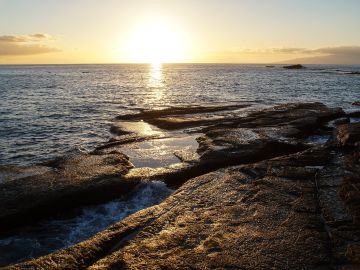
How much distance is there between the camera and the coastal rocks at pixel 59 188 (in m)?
11.1

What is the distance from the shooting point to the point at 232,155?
15703mm

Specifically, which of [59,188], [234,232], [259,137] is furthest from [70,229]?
[259,137]

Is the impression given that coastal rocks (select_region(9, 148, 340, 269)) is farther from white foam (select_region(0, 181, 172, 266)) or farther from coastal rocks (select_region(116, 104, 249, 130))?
coastal rocks (select_region(116, 104, 249, 130))

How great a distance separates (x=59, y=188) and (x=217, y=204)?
5.67 metres

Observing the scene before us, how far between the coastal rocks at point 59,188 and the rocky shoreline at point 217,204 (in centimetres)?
3

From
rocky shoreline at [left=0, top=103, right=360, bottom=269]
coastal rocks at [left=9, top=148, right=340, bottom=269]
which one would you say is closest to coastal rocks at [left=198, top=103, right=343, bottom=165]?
rocky shoreline at [left=0, top=103, right=360, bottom=269]

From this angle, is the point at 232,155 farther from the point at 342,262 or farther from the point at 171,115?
the point at 171,115

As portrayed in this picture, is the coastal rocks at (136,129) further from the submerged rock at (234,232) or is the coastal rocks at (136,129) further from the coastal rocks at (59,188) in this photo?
the submerged rock at (234,232)

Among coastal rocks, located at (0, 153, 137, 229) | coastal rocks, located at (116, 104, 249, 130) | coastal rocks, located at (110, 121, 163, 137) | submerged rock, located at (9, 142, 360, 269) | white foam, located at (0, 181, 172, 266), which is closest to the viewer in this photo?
submerged rock, located at (9, 142, 360, 269)

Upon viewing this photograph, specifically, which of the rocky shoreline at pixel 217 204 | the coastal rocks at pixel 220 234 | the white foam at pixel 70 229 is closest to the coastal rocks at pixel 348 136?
the rocky shoreline at pixel 217 204

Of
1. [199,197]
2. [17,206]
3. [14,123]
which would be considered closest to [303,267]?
[199,197]

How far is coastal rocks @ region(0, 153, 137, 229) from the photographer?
36.4 feet

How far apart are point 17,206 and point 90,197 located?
7.88 feet

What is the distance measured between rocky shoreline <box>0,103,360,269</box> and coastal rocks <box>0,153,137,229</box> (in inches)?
1.3
